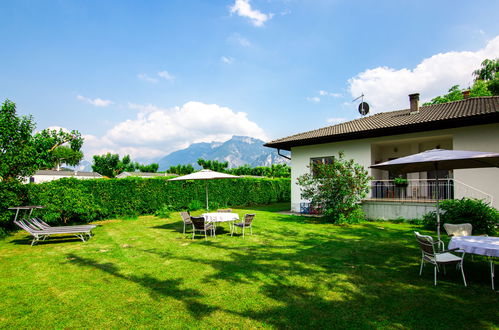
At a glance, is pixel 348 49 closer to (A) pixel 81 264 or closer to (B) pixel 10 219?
(A) pixel 81 264

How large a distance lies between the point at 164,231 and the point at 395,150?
14.3 m

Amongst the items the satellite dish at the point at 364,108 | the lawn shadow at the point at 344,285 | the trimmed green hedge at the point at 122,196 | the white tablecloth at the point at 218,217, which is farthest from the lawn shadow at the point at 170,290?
the satellite dish at the point at 364,108

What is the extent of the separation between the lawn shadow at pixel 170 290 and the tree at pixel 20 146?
667 cm

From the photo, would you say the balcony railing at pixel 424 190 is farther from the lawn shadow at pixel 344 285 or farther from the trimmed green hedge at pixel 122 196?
the trimmed green hedge at pixel 122 196

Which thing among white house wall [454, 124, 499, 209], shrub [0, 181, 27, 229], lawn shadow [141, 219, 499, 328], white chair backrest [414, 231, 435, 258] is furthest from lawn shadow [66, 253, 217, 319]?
white house wall [454, 124, 499, 209]

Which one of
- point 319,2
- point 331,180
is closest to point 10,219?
point 331,180

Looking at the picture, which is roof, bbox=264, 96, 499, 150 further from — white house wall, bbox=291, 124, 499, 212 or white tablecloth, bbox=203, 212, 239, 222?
white tablecloth, bbox=203, 212, 239, 222

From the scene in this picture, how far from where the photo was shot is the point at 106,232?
1014cm

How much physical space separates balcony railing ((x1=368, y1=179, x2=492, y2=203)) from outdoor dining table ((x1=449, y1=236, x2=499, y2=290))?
21.0ft

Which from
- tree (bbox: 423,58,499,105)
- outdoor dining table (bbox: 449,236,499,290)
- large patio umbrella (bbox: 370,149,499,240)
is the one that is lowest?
outdoor dining table (bbox: 449,236,499,290)

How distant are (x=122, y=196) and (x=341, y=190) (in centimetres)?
1142

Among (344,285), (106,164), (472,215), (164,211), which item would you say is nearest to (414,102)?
(472,215)

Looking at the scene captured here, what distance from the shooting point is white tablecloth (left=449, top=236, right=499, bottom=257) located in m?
4.16

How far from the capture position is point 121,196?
14.0 meters
